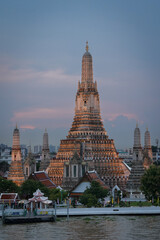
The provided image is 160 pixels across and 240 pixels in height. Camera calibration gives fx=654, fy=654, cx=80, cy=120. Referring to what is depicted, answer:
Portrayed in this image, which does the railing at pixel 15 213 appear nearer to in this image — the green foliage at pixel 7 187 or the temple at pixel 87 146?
the green foliage at pixel 7 187

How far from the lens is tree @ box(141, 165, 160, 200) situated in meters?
78.1

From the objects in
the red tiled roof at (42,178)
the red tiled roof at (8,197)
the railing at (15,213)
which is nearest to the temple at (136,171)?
the red tiled roof at (42,178)

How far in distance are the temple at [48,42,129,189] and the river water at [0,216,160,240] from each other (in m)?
27.8

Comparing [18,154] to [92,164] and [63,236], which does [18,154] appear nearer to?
[92,164]

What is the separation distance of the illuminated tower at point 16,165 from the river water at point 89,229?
95.9 feet

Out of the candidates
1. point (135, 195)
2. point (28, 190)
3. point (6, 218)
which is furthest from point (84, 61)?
point (6, 218)

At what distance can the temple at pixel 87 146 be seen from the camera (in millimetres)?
94875

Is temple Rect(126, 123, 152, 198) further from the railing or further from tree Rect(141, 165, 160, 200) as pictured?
the railing

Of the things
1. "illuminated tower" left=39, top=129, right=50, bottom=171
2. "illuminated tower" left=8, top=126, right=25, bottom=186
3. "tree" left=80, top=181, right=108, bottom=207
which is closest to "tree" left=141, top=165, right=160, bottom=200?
"tree" left=80, top=181, right=108, bottom=207

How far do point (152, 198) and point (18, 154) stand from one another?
25.1m

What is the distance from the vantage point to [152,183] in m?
78.1

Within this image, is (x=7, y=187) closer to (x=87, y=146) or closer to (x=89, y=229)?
(x=87, y=146)

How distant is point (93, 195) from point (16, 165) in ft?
73.9

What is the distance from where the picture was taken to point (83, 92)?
10131 centimetres
